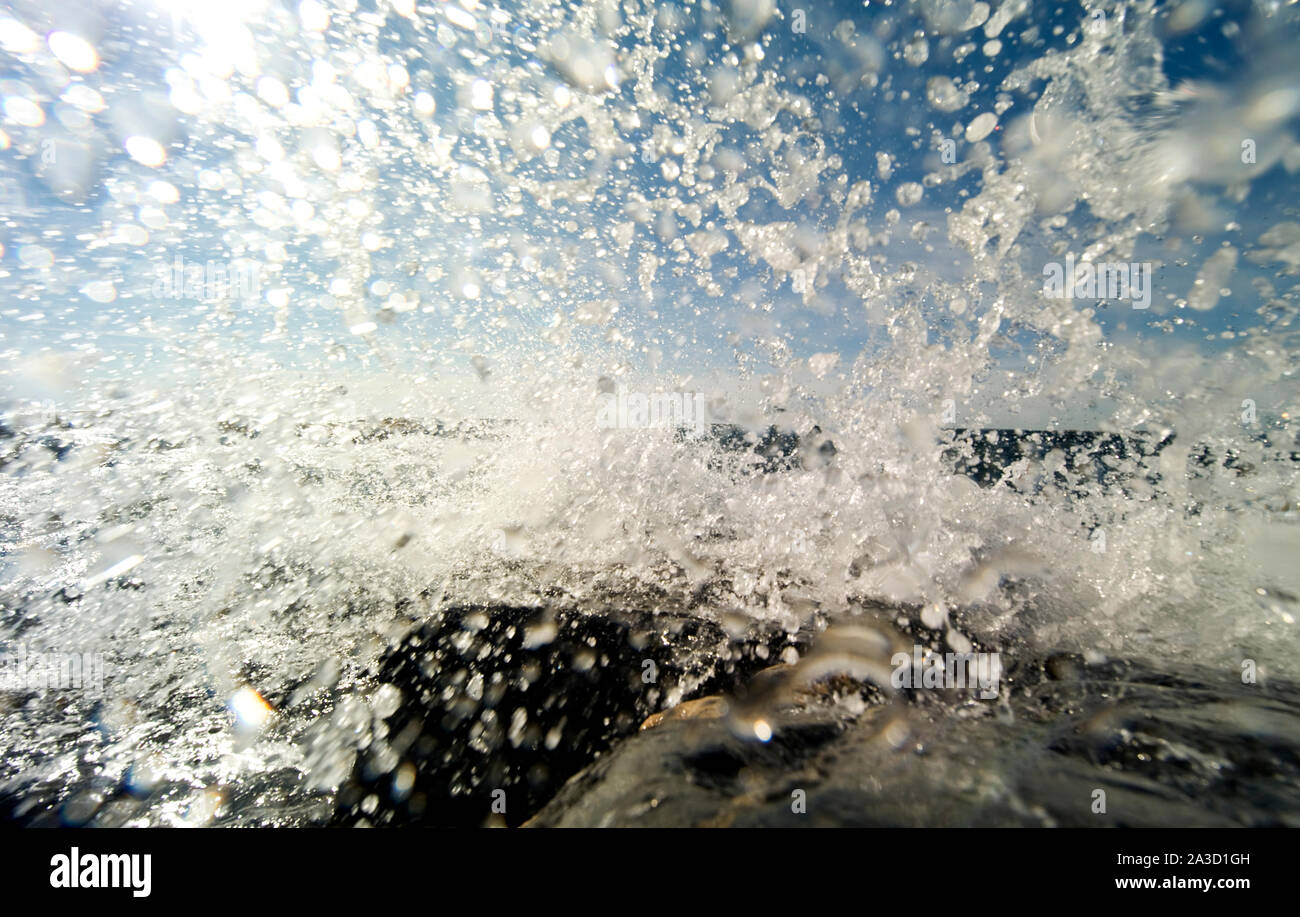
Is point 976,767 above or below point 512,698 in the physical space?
above

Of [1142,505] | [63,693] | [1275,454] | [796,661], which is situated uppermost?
[1275,454]

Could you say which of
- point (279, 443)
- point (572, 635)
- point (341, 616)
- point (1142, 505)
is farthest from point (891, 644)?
point (279, 443)

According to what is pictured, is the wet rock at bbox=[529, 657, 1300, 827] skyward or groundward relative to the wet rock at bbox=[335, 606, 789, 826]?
skyward

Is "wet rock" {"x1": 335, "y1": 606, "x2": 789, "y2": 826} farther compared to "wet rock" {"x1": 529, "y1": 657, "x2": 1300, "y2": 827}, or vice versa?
"wet rock" {"x1": 335, "y1": 606, "x2": 789, "y2": 826}

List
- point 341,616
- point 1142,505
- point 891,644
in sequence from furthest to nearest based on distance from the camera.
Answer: point 1142,505, point 341,616, point 891,644

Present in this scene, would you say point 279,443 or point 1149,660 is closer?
point 1149,660

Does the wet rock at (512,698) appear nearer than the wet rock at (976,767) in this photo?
No

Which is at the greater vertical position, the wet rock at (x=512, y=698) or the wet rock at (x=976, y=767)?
the wet rock at (x=976, y=767)

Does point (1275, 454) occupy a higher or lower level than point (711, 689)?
higher

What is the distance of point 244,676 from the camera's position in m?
2.69

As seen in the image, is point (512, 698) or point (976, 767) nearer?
point (976, 767)
